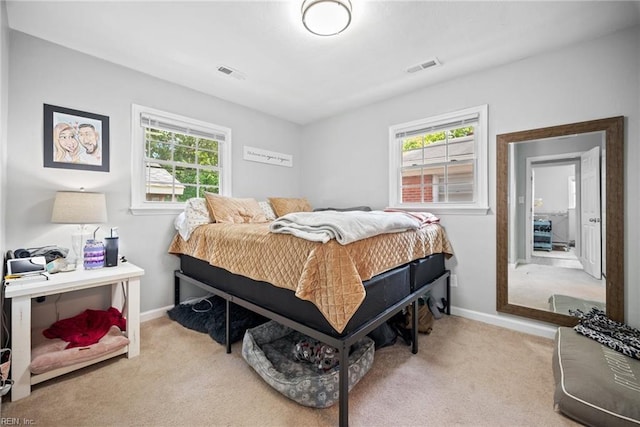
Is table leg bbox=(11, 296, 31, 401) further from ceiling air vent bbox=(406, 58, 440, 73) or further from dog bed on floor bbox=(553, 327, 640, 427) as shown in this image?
ceiling air vent bbox=(406, 58, 440, 73)

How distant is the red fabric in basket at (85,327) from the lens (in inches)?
71.4

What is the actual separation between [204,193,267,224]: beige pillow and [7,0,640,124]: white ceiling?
1.28m

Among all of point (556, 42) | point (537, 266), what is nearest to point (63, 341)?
point (537, 266)

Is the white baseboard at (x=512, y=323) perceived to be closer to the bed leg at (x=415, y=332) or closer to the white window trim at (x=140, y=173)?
the bed leg at (x=415, y=332)

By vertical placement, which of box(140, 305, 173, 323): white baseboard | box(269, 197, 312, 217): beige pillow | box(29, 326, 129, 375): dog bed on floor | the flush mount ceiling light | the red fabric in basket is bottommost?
box(140, 305, 173, 323): white baseboard

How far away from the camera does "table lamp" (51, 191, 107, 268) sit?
1.91 m

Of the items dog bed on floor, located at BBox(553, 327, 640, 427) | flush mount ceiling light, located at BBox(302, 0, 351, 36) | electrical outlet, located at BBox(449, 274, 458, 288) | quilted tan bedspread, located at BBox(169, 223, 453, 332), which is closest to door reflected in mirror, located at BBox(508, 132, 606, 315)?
electrical outlet, located at BBox(449, 274, 458, 288)

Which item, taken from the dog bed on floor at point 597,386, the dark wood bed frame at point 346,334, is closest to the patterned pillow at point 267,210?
the dark wood bed frame at point 346,334

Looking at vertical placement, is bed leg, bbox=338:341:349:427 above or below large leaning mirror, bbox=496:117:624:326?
below

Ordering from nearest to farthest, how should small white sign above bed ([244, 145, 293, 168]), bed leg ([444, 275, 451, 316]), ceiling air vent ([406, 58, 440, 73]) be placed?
ceiling air vent ([406, 58, 440, 73]), bed leg ([444, 275, 451, 316]), small white sign above bed ([244, 145, 293, 168])

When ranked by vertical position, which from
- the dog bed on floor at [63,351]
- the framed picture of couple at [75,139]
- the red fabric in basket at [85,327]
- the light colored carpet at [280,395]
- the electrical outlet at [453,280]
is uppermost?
the framed picture of couple at [75,139]

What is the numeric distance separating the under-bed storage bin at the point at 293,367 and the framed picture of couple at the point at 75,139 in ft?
6.81

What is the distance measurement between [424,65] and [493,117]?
84 cm

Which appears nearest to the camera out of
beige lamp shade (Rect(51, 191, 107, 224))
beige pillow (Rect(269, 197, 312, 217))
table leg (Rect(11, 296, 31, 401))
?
table leg (Rect(11, 296, 31, 401))
